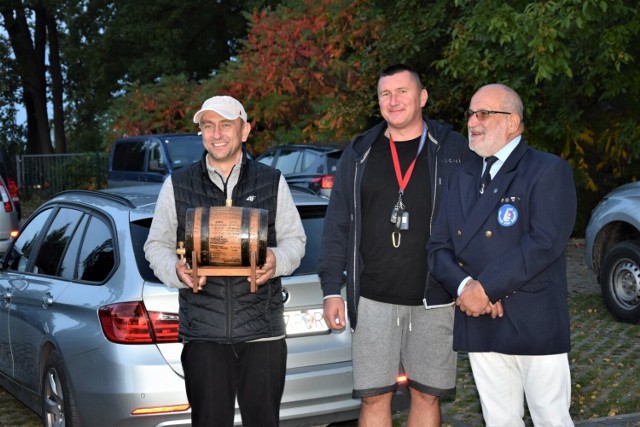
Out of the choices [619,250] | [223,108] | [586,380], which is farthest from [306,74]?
[223,108]

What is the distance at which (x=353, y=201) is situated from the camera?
4.57 metres

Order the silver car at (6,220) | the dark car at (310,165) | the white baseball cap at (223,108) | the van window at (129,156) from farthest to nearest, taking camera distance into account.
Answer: the van window at (129,156) < the dark car at (310,165) < the silver car at (6,220) < the white baseball cap at (223,108)

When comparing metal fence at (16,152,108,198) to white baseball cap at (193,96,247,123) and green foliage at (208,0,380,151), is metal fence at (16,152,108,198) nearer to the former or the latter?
green foliage at (208,0,380,151)

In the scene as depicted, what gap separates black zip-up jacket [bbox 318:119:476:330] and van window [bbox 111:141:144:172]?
14.9m

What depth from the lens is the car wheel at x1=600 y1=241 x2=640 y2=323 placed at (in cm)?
917

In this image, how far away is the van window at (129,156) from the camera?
63.3 feet

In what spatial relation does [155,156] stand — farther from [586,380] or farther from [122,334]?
[122,334]

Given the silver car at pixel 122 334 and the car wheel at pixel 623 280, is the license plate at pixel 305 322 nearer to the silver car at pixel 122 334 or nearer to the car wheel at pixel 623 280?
the silver car at pixel 122 334

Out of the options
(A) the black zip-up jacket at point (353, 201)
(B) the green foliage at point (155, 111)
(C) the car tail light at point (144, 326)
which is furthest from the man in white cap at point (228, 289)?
(B) the green foliage at point (155, 111)

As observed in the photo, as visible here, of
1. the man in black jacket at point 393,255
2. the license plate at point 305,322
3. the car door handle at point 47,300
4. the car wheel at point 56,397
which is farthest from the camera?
the car door handle at point 47,300

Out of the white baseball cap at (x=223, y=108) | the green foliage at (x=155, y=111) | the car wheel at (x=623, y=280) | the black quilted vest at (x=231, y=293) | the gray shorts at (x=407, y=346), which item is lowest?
the car wheel at (x=623, y=280)

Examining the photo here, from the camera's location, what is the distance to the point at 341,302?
14.8 feet

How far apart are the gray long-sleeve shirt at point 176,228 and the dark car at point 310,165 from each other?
11.7 m

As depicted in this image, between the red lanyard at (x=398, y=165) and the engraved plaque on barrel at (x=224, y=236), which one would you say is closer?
the engraved plaque on barrel at (x=224, y=236)
